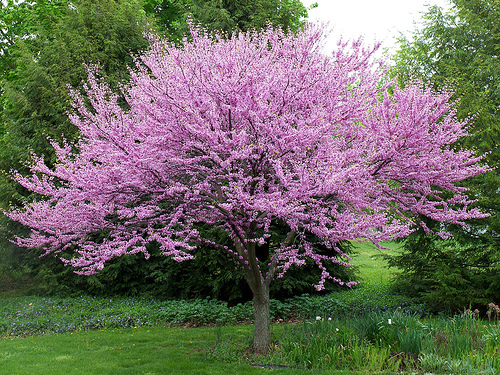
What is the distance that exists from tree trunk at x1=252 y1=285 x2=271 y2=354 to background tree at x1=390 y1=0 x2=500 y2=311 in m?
4.08

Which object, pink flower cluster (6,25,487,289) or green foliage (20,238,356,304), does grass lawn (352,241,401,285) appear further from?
pink flower cluster (6,25,487,289)

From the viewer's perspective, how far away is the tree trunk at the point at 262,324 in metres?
7.26

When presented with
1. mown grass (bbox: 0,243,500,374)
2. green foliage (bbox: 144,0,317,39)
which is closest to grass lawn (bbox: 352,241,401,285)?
mown grass (bbox: 0,243,500,374)

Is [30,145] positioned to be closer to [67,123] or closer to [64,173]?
[67,123]

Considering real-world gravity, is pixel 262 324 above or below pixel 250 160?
below

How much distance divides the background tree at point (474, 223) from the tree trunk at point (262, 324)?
408cm

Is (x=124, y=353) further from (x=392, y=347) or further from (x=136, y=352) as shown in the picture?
(x=392, y=347)

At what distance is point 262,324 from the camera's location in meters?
7.31

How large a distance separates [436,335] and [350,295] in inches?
214

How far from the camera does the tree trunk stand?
726 cm

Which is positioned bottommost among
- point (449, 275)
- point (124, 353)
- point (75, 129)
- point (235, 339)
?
point (124, 353)

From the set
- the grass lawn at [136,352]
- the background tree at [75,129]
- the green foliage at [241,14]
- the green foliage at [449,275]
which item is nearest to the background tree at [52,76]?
the background tree at [75,129]

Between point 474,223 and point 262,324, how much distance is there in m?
5.60

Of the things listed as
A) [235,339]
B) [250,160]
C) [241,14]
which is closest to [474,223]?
[235,339]
